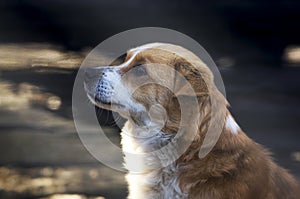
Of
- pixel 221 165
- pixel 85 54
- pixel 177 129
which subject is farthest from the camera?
pixel 85 54

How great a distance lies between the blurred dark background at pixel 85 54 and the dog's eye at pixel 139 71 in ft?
0.78

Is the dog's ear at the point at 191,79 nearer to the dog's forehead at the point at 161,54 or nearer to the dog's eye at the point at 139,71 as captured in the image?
the dog's forehead at the point at 161,54

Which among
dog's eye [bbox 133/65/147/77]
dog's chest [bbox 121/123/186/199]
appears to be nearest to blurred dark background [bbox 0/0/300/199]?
dog's chest [bbox 121/123/186/199]

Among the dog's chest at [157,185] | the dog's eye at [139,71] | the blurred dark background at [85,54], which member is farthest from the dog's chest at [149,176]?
the dog's eye at [139,71]

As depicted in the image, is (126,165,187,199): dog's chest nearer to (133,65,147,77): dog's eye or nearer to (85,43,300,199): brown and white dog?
(85,43,300,199): brown and white dog

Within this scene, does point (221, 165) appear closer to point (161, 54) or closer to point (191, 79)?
point (191, 79)

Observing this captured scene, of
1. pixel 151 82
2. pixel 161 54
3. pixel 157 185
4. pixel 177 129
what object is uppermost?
pixel 161 54

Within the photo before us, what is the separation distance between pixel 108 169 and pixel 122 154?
0.12m

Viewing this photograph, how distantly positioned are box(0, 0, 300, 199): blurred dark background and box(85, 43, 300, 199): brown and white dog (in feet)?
0.56

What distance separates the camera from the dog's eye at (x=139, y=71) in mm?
3125

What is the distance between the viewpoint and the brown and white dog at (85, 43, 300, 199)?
302 centimetres

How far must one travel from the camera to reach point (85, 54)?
3.25 meters

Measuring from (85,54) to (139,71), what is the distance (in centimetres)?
31

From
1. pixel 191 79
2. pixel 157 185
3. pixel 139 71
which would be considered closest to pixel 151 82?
pixel 139 71
